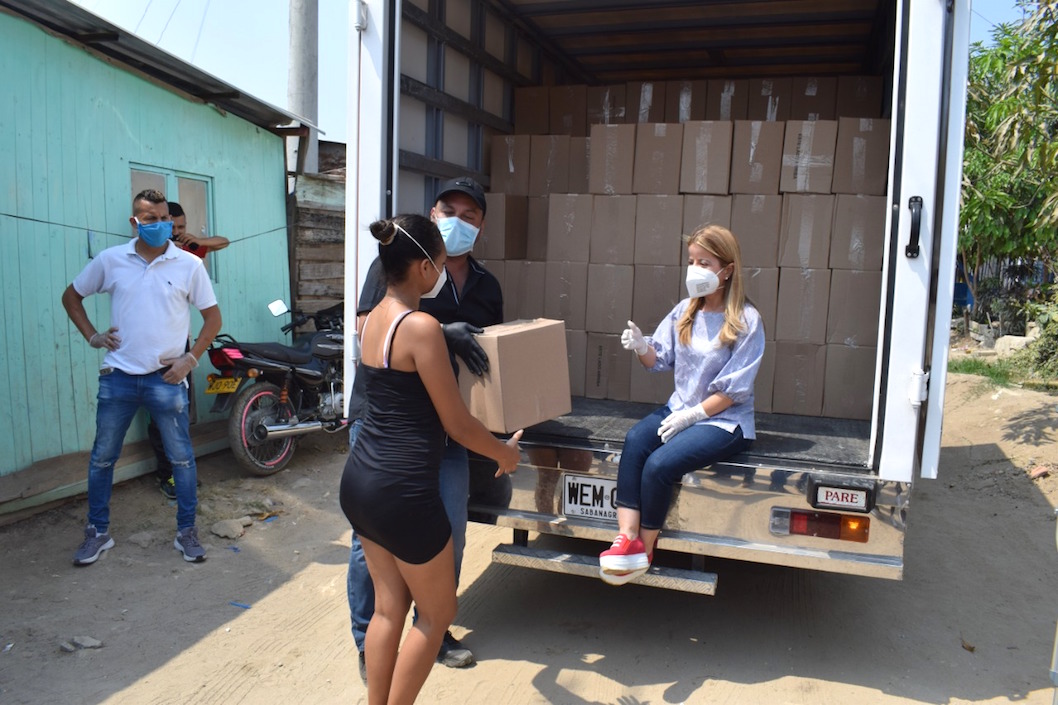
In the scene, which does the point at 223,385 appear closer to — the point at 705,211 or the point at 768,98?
the point at 705,211

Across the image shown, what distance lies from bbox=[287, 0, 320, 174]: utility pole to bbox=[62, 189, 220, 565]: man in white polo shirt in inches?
177

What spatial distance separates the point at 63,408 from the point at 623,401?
3313 mm

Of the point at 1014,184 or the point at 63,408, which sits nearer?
the point at 63,408

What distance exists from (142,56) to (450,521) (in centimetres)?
410

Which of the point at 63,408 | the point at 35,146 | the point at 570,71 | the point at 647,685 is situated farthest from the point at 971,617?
the point at 35,146

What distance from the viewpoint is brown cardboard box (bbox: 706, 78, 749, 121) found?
540 centimetres

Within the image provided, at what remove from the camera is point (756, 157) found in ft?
14.2

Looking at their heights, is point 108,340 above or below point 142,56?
below

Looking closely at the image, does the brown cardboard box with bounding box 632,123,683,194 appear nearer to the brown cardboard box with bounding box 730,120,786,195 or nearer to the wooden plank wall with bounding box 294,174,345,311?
the brown cardboard box with bounding box 730,120,786,195

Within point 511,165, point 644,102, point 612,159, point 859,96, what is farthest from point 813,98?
point 511,165

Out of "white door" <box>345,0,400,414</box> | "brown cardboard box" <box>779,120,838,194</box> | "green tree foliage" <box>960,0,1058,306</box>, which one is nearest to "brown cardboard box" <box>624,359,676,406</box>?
"brown cardboard box" <box>779,120,838,194</box>

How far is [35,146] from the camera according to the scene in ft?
15.5

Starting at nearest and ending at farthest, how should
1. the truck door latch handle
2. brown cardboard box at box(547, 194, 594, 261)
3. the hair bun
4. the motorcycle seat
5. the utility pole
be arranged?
1. the hair bun
2. the truck door latch handle
3. brown cardboard box at box(547, 194, 594, 261)
4. the motorcycle seat
5. the utility pole

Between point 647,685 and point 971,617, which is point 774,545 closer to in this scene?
point 647,685
